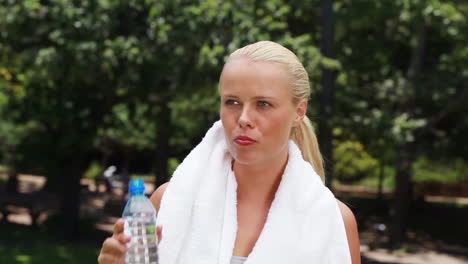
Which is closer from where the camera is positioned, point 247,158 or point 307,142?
point 247,158

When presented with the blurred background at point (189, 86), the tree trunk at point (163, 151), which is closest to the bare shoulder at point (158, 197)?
the blurred background at point (189, 86)

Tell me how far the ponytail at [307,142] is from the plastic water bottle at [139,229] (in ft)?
2.72

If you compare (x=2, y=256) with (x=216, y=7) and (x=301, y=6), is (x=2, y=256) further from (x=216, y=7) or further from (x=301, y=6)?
(x=301, y=6)

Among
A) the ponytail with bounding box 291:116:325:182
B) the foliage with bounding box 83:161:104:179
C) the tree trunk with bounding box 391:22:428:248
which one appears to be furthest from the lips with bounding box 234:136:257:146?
the foliage with bounding box 83:161:104:179

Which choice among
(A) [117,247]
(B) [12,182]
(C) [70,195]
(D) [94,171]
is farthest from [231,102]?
(D) [94,171]

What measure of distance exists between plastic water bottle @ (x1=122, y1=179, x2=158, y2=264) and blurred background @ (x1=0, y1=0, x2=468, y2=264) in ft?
21.4

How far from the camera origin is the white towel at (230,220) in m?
2.42

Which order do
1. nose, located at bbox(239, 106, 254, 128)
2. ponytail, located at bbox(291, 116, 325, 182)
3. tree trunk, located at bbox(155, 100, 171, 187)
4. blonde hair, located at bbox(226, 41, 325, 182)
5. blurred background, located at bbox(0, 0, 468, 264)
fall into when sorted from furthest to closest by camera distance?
tree trunk, located at bbox(155, 100, 171, 187) < blurred background, located at bbox(0, 0, 468, 264) < ponytail, located at bbox(291, 116, 325, 182) < blonde hair, located at bbox(226, 41, 325, 182) < nose, located at bbox(239, 106, 254, 128)

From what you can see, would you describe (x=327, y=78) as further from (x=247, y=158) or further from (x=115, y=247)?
(x=115, y=247)

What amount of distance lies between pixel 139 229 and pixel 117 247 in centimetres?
10

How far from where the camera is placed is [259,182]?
2.66m

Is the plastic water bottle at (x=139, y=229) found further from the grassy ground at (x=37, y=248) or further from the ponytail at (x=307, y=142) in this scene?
the grassy ground at (x=37, y=248)

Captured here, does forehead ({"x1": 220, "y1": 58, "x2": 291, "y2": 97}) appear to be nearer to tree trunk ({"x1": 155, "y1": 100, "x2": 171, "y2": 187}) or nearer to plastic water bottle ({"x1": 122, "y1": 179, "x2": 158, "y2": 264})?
plastic water bottle ({"x1": 122, "y1": 179, "x2": 158, "y2": 264})

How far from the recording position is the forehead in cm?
240
